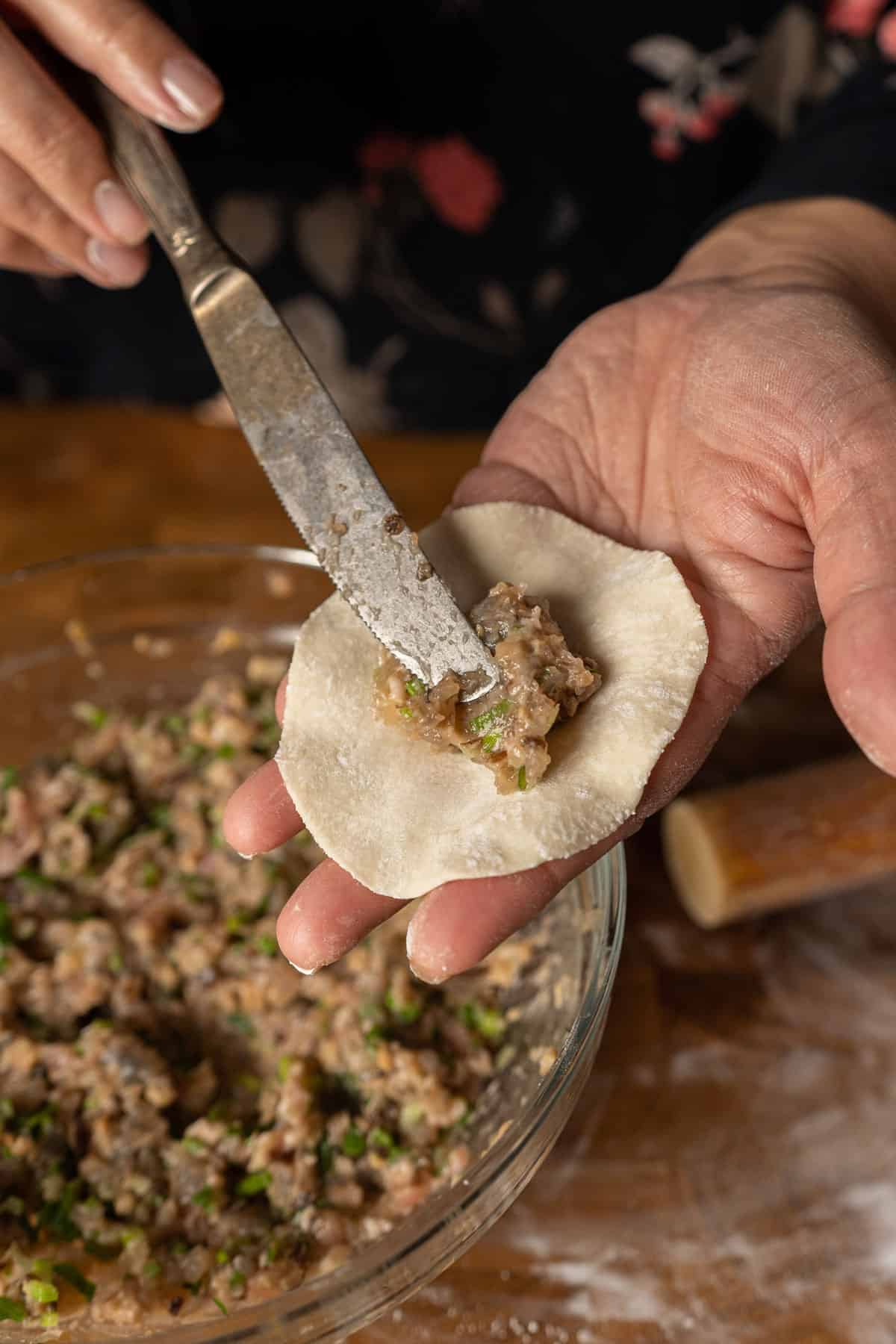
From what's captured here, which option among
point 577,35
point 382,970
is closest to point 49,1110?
point 382,970

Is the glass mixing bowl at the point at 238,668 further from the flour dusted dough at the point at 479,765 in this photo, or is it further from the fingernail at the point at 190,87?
the fingernail at the point at 190,87

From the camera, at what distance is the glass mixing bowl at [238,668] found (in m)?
1.48

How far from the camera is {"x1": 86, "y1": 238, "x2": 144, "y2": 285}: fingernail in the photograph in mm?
1996

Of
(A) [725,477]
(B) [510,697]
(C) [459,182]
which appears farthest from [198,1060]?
(C) [459,182]

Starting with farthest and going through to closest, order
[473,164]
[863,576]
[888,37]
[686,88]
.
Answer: [473,164]
[686,88]
[888,37]
[863,576]

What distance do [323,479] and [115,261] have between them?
2.58ft

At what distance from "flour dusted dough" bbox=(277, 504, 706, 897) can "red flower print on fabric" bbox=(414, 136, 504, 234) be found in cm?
133

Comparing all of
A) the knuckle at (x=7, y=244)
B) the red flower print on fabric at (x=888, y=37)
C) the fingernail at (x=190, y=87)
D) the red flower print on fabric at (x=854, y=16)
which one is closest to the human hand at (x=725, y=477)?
the red flower print on fabric at (x=888, y=37)

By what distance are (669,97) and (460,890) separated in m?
1.96

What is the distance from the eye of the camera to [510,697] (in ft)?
4.76

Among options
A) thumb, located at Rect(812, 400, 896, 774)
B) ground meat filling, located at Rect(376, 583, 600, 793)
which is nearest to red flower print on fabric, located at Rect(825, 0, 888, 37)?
thumb, located at Rect(812, 400, 896, 774)

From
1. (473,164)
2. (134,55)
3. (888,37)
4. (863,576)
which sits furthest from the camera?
(473,164)

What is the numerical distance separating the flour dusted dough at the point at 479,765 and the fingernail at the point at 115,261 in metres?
0.81

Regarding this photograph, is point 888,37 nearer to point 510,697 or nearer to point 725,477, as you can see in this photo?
point 725,477
